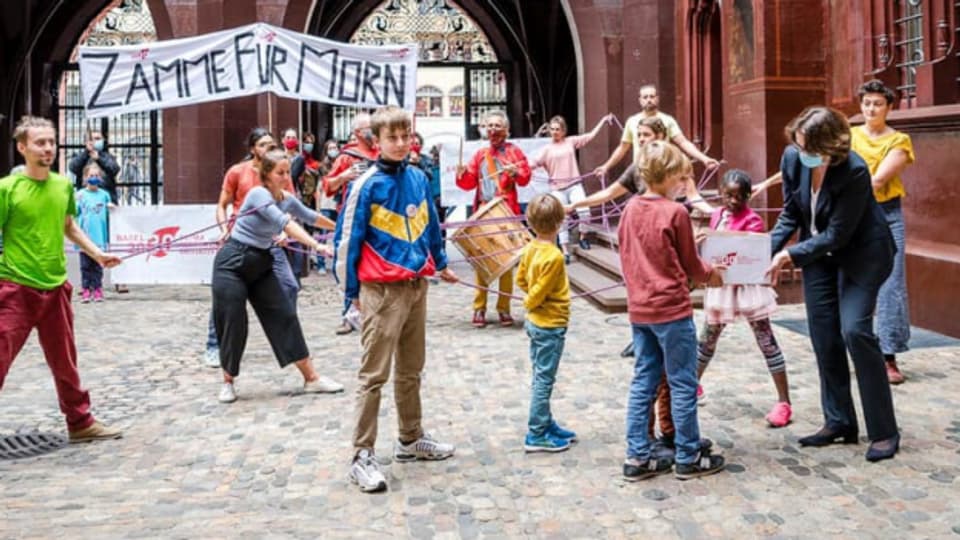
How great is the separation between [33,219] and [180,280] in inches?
262

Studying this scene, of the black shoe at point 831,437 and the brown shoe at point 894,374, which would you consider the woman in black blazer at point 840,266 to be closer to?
the black shoe at point 831,437

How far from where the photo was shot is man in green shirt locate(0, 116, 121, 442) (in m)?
5.43

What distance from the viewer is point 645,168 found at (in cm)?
463

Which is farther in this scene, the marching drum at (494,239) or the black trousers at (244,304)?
the marching drum at (494,239)

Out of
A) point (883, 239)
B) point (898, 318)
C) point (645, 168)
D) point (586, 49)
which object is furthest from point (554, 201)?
point (586, 49)

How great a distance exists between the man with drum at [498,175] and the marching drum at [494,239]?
17.9 inches

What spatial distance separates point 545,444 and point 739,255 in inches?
51.6

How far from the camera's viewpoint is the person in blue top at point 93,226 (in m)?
12.5

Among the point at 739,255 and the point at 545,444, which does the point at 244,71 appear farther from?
the point at 739,255

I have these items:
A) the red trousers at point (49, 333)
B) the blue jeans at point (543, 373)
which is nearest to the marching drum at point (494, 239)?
the blue jeans at point (543, 373)

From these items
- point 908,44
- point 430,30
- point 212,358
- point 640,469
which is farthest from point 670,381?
point 430,30

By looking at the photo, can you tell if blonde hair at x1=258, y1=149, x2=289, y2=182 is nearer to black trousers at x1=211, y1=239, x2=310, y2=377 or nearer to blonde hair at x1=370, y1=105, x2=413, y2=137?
black trousers at x1=211, y1=239, x2=310, y2=377

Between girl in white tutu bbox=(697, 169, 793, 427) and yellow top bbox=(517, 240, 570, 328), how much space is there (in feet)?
2.91

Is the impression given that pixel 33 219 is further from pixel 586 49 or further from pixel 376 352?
pixel 586 49
